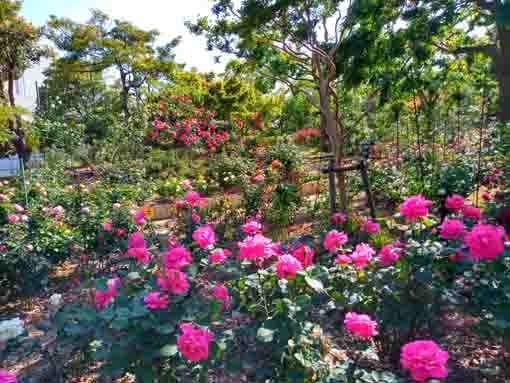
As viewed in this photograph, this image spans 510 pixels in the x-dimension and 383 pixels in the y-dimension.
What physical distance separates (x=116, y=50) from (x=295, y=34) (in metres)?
8.14

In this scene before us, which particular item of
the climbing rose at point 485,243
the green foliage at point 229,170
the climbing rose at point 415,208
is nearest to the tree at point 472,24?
the climbing rose at point 415,208

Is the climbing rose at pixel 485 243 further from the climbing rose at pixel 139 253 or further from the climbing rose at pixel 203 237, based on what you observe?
the climbing rose at pixel 139 253

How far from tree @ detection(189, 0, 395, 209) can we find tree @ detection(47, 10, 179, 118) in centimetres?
695

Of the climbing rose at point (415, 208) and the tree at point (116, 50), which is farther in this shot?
the tree at point (116, 50)

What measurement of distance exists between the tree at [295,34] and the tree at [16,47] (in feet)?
Result: 20.9

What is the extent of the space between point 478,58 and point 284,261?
450 centimetres

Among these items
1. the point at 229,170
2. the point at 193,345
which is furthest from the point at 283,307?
the point at 229,170

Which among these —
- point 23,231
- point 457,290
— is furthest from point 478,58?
point 23,231

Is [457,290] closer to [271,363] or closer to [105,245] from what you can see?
[271,363]

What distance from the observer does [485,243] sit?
51.5 inches

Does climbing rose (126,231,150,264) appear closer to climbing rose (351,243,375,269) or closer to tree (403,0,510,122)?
climbing rose (351,243,375,269)

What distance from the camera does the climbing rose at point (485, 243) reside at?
4.26ft

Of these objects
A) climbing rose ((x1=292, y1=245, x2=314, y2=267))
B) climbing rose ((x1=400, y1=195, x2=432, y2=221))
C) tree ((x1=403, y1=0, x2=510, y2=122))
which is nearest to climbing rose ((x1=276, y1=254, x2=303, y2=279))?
climbing rose ((x1=292, y1=245, x2=314, y2=267))

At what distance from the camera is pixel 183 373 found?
1.33 meters
